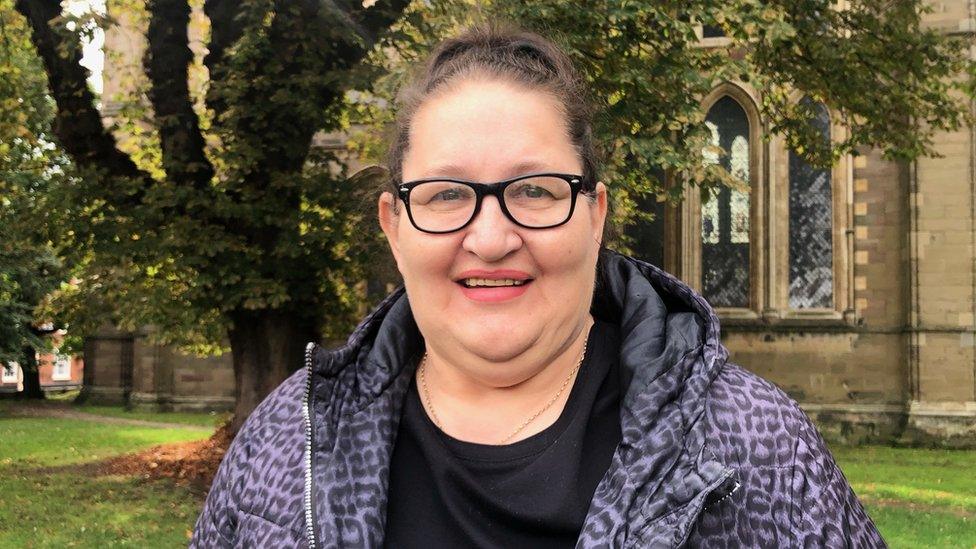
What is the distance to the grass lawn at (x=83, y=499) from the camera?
27.4ft

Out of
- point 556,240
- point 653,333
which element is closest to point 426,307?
point 556,240

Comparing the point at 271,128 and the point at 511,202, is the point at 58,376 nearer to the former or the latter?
the point at 271,128

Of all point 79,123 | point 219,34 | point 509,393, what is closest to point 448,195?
point 509,393

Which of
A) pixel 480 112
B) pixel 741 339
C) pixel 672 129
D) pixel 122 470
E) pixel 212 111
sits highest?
pixel 212 111

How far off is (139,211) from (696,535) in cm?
908

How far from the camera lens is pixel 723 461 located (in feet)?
4.77

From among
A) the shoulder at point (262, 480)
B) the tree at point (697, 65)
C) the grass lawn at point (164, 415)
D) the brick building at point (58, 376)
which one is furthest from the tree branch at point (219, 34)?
the brick building at point (58, 376)

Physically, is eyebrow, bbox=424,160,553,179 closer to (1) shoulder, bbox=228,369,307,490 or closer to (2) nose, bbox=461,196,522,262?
(2) nose, bbox=461,196,522,262

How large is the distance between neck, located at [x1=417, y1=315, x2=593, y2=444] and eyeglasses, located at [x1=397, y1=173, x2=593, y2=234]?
232 mm

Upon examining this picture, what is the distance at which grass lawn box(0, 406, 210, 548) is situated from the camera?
8.36 metres

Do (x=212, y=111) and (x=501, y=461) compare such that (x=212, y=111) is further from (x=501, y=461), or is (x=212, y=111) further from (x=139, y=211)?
(x=501, y=461)

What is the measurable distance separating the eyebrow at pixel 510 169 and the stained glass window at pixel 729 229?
16869 mm

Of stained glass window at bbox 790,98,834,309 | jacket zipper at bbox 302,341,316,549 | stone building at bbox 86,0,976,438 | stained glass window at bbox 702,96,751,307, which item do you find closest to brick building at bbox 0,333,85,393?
stained glass window at bbox 702,96,751,307

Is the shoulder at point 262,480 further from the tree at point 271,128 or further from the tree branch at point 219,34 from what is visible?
the tree branch at point 219,34
